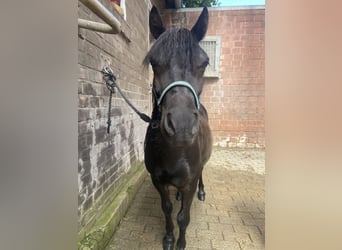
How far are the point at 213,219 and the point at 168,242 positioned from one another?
2.07 ft

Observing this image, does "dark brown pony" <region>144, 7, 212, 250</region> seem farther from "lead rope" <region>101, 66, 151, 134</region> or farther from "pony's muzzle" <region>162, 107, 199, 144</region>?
"lead rope" <region>101, 66, 151, 134</region>

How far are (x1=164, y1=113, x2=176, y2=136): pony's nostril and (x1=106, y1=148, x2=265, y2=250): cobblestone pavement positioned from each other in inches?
41.3

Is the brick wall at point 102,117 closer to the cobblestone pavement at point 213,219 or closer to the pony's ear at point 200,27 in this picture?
the cobblestone pavement at point 213,219

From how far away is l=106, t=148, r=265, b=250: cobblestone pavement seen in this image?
69.6 inches

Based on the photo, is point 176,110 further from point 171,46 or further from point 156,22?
point 156,22

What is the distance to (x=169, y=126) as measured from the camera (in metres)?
1.12

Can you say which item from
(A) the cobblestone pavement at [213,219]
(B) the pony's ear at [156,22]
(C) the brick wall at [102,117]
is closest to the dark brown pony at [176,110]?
(B) the pony's ear at [156,22]

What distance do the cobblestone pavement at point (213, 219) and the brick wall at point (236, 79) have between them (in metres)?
2.25

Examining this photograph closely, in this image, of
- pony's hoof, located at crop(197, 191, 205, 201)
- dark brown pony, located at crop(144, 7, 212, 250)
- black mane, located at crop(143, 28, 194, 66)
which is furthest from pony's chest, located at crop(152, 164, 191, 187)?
pony's hoof, located at crop(197, 191, 205, 201)

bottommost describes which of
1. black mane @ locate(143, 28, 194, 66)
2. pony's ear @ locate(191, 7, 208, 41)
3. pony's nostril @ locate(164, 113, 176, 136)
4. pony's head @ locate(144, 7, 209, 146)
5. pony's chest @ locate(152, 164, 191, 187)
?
pony's chest @ locate(152, 164, 191, 187)

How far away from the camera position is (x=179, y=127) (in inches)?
42.1
